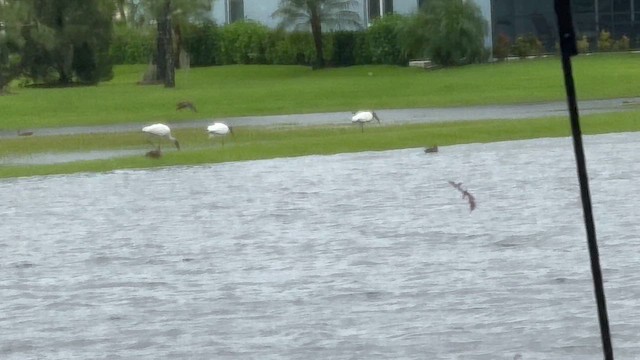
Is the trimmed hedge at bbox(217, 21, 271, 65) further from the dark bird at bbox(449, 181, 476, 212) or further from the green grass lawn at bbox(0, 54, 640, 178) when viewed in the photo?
the dark bird at bbox(449, 181, 476, 212)

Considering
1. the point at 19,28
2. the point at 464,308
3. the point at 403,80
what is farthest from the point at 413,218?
the point at 19,28

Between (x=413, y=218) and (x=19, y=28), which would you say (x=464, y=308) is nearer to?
(x=413, y=218)

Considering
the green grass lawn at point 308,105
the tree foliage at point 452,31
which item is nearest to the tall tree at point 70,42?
the green grass lawn at point 308,105

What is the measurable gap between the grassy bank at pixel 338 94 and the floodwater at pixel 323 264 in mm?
15968

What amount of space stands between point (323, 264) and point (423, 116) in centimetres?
1980

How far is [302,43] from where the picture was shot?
A: 6481cm

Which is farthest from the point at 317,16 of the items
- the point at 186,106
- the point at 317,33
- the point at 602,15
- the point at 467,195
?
the point at 467,195

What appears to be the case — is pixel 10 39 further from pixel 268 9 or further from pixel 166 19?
pixel 268 9

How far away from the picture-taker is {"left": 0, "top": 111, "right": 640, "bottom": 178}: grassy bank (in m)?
22.0

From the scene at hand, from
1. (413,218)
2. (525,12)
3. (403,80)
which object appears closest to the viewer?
(413,218)

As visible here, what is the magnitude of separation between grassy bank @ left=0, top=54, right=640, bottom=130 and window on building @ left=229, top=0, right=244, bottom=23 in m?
19.6

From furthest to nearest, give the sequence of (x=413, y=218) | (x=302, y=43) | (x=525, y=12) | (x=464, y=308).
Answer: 1. (x=302, y=43)
2. (x=525, y=12)
3. (x=413, y=218)
4. (x=464, y=308)

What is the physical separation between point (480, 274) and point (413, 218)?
342 centimetres

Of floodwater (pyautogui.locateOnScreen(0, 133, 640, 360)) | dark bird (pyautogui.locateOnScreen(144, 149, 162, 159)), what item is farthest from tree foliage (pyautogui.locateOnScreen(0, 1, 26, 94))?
floodwater (pyautogui.locateOnScreen(0, 133, 640, 360))
